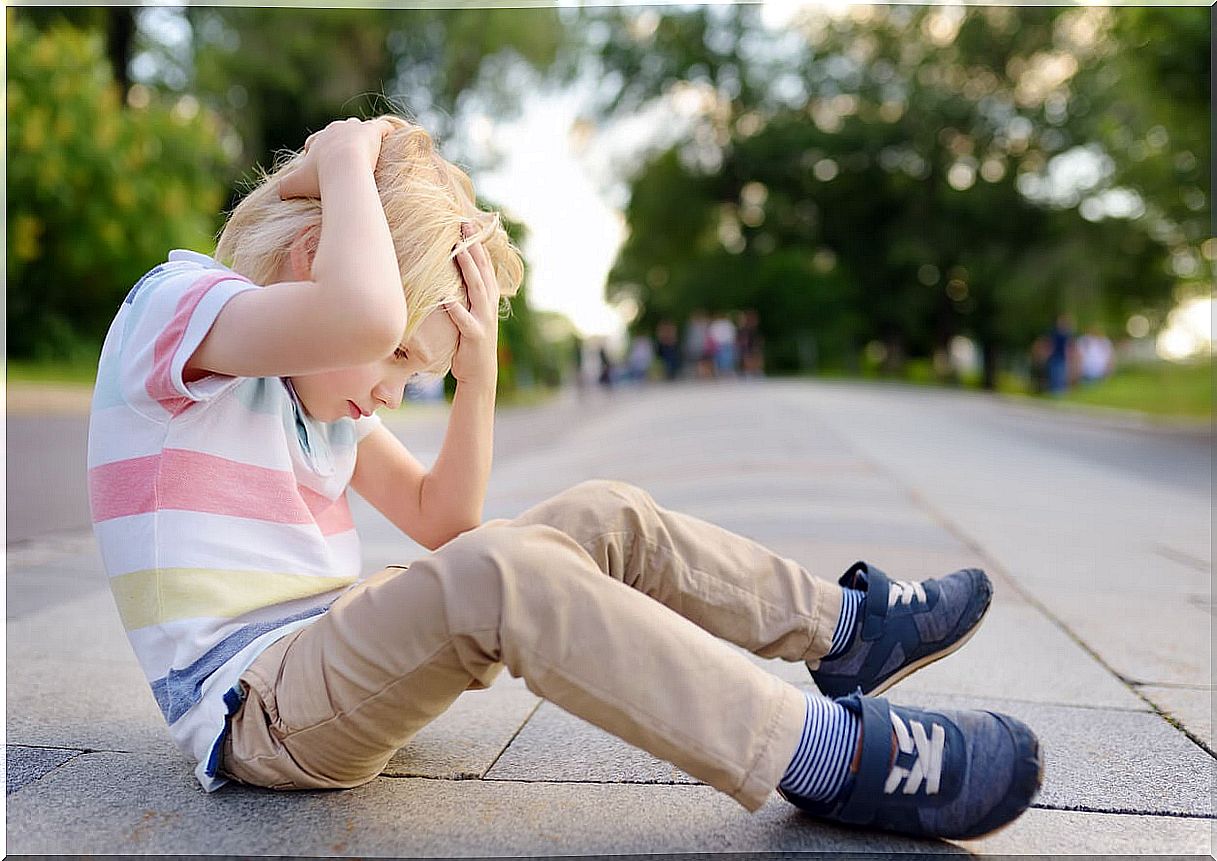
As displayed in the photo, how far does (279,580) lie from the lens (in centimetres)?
182

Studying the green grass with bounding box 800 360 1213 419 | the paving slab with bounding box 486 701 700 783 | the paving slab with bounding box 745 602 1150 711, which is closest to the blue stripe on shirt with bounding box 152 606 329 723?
the paving slab with bounding box 486 701 700 783

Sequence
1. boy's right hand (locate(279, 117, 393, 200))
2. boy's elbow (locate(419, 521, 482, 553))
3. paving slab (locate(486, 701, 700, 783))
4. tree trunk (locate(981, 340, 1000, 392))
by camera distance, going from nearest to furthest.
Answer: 1. boy's right hand (locate(279, 117, 393, 200))
2. paving slab (locate(486, 701, 700, 783))
3. boy's elbow (locate(419, 521, 482, 553))
4. tree trunk (locate(981, 340, 1000, 392))

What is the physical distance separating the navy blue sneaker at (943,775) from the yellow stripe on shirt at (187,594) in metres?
0.90

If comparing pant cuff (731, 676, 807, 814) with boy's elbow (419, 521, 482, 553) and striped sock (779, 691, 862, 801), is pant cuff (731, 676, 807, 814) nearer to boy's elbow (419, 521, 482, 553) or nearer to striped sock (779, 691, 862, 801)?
striped sock (779, 691, 862, 801)

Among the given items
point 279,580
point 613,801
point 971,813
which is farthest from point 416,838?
point 971,813

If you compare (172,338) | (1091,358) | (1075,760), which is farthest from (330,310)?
(1091,358)

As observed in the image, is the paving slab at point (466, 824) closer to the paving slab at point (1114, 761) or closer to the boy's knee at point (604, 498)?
the paving slab at point (1114, 761)

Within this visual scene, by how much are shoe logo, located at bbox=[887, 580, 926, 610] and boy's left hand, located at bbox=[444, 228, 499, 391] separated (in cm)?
77

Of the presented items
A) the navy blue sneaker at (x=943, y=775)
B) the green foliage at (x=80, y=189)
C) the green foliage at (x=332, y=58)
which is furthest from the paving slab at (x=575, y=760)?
the green foliage at (x=332, y=58)

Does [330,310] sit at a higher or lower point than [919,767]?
higher

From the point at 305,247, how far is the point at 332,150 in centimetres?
16

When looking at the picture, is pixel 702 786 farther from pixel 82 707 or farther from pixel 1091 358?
pixel 1091 358

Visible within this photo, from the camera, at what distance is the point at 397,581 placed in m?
1.62

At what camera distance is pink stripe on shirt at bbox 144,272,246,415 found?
164 cm
